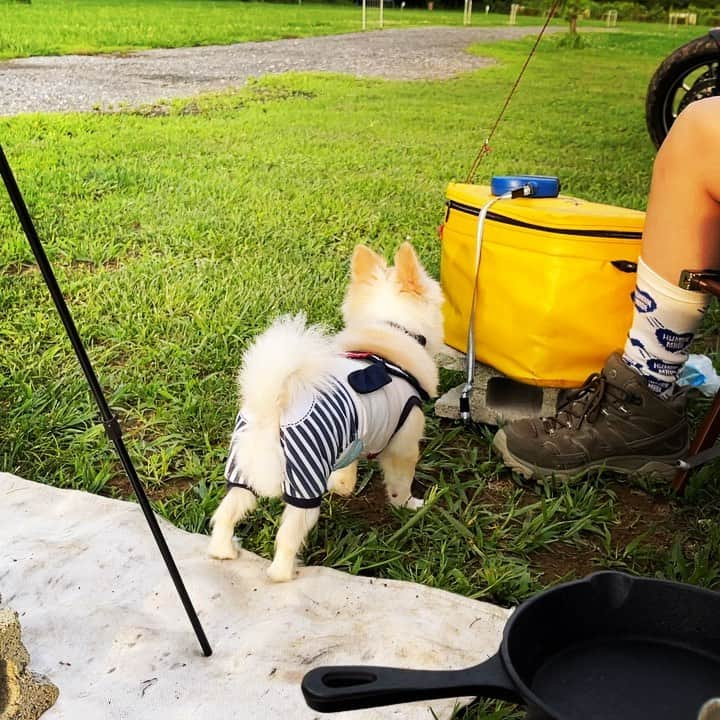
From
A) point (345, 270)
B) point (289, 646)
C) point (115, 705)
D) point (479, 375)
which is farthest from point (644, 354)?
point (345, 270)

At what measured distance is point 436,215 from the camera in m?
3.84

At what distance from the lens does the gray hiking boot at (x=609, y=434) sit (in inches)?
69.7

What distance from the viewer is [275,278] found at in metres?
2.96

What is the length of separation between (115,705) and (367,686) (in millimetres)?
747

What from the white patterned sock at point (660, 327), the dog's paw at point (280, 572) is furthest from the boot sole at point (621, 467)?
the dog's paw at point (280, 572)

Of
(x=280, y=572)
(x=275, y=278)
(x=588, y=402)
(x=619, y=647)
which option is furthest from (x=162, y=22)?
(x=619, y=647)

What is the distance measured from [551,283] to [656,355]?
30cm

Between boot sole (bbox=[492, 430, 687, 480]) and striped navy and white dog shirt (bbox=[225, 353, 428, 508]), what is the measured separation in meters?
0.38

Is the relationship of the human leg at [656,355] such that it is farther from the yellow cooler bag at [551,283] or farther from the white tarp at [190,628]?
the white tarp at [190,628]

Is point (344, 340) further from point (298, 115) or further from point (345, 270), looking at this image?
point (298, 115)

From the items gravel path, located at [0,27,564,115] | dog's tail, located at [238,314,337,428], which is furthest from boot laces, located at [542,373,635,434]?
gravel path, located at [0,27,564,115]

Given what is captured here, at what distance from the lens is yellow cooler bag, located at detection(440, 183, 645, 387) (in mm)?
1827

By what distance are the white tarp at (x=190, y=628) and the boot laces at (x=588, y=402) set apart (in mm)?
600

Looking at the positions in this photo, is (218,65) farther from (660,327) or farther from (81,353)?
(81,353)
